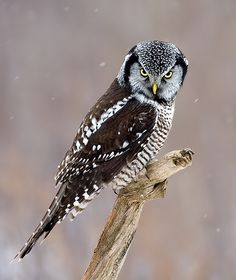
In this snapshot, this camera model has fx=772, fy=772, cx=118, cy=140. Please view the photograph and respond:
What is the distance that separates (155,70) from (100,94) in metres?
1.37

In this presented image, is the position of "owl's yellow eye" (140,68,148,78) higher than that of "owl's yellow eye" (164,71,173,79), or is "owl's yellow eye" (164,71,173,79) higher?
"owl's yellow eye" (140,68,148,78)

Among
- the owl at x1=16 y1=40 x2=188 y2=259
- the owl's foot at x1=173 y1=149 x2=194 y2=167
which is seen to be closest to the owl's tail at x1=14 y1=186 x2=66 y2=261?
the owl at x1=16 y1=40 x2=188 y2=259

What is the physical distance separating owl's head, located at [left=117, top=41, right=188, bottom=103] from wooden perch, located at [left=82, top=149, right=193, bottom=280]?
8.3 inches

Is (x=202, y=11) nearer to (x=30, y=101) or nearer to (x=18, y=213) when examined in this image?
(x=30, y=101)

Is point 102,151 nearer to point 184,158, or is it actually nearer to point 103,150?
point 103,150

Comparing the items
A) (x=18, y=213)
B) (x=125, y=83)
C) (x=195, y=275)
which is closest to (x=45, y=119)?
(x=18, y=213)

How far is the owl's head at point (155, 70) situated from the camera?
2.18 meters

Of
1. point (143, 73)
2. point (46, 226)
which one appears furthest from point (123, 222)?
point (143, 73)

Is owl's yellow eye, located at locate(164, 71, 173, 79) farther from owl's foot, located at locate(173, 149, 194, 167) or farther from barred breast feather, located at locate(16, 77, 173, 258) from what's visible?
owl's foot, located at locate(173, 149, 194, 167)

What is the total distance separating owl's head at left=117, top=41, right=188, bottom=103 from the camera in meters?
2.18

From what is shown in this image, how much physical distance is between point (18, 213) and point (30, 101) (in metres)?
0.53

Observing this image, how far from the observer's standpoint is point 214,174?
350 cm

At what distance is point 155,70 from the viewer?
2.18m

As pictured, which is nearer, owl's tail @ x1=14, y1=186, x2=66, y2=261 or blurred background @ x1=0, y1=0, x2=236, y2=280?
owl's tail @ x1=14, y1=186, x2=66, y2=261
